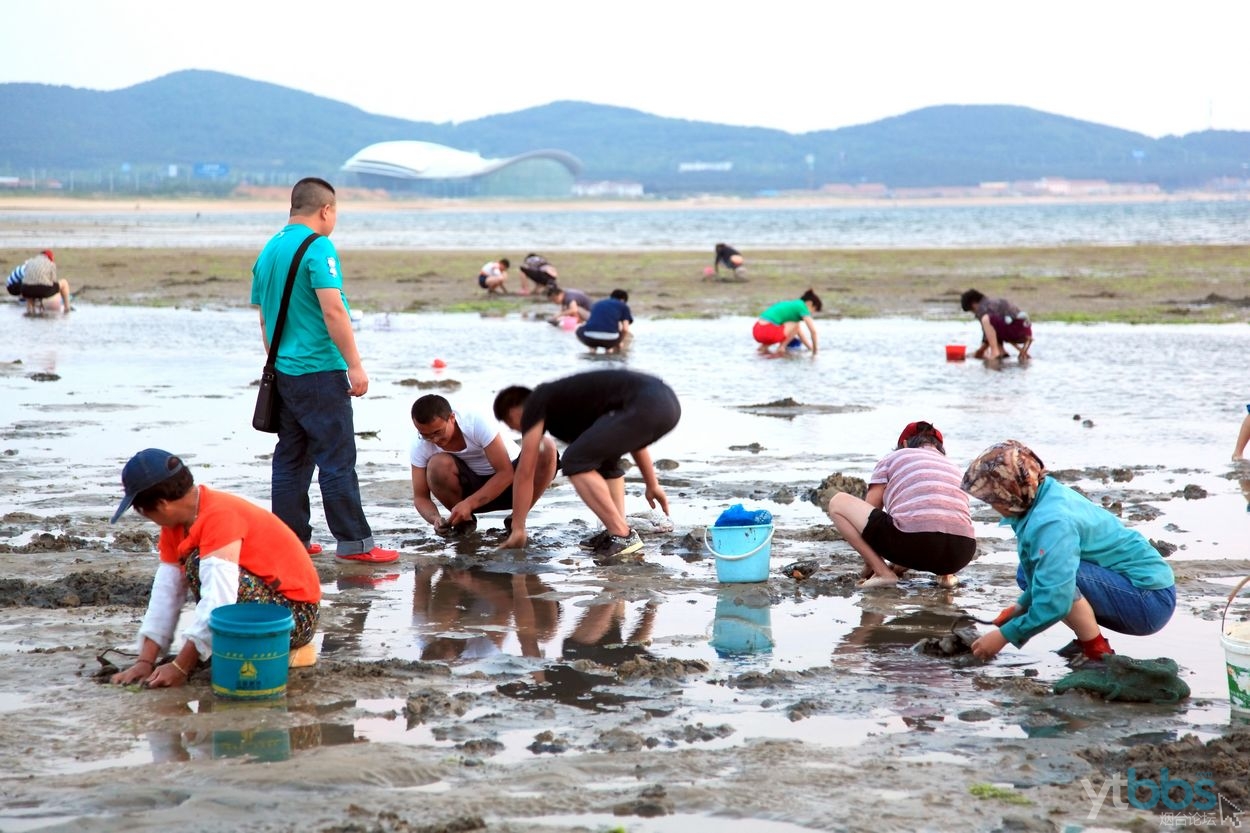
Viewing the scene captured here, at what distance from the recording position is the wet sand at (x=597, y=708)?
12.7 ft

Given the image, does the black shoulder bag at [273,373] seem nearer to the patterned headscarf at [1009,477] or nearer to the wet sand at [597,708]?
the wet sand at [597,708]

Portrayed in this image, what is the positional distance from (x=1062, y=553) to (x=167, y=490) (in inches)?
126

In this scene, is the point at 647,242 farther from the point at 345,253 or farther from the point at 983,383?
the point at 983,383

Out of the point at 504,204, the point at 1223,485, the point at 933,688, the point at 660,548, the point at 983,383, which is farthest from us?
the point at 504,204

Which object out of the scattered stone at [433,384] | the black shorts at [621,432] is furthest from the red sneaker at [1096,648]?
the scattered stone at [433,384]

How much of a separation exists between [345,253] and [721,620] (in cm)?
3903

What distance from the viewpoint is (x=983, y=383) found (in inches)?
573

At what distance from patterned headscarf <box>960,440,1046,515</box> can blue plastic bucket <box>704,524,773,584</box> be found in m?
1.62

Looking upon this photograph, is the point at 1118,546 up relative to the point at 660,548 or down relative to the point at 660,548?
up

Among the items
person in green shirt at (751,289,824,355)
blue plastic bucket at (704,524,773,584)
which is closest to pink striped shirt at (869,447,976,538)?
blue plastic bucket at (704,524,773,584)

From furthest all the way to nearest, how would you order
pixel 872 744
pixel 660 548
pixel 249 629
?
1. pixel 660 548
2. pixel 249 629
3. pixel 872 744

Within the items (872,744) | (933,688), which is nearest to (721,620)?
(933,688)

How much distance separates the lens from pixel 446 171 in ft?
589

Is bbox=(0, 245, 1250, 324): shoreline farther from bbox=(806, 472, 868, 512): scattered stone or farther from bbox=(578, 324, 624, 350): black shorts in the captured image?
bbox=(806, 472, 868, 512): scattered stone
